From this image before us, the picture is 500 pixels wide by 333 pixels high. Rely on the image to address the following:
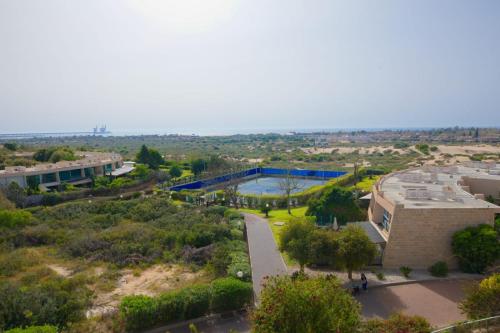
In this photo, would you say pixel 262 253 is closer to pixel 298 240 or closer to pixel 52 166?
pixel 298 240

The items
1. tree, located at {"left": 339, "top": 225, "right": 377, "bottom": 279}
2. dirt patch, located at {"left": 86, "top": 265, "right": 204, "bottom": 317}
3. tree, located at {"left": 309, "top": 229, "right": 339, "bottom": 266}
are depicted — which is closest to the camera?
dirt patch, located at {"left": 86, "top": 265, "right": 204, "bottom": 317}

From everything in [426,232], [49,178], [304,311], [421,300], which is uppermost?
[304,311]

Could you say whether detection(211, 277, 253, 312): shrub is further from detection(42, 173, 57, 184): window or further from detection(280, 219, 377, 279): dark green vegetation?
detection(42, 173, 57, 184): window

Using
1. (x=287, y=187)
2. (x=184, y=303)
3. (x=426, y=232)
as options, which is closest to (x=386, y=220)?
(x=426, y=232)

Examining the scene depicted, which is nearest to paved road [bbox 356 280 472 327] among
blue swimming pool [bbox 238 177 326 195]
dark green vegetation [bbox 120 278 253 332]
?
dark green vegetation [bbox 120 278 253 332]

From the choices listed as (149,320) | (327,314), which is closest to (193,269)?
(149,320)

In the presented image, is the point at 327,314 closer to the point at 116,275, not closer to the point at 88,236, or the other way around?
the point at 116,275
